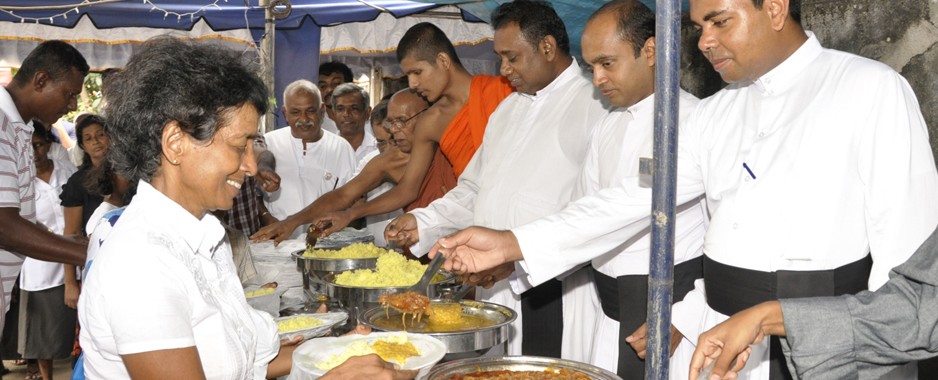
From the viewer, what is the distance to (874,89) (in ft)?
6.56

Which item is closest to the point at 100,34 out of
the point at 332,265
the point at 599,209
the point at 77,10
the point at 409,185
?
the point at 77,10

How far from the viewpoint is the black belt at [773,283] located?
6.64 ft

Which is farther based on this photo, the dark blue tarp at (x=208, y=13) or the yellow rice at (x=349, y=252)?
the dark blue tarp at (x=208, y=13)

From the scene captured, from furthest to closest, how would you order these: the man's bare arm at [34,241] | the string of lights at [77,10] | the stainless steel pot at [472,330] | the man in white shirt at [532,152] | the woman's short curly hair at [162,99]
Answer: the string of lights at [77,10] → the man in white shirt at [532,152] → the man's bare arm at [34,241] → the stainless steel pot at [472,330] → the woman's short curly hair at [162,99]

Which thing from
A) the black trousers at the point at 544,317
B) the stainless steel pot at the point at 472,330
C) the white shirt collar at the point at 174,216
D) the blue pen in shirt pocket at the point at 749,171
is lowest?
the black trousers at the point at 544,317

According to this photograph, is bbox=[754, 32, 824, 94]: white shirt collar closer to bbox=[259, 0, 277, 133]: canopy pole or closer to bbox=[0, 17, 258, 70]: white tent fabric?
bbox=[259, 0, 277, 133]: canopy pole

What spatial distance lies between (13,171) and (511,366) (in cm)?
248

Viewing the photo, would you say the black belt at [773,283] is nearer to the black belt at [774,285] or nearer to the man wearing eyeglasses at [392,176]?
the black belt at [774,285]

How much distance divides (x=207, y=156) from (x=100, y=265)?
0.31 meters

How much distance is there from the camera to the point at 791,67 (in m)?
2.20

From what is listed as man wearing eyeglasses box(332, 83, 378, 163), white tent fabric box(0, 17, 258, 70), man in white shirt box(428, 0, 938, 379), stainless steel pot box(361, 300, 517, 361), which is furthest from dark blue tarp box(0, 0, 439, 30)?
man in white shirt box(428, 0, 938, 379)

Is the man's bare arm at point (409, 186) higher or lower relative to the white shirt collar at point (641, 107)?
lower

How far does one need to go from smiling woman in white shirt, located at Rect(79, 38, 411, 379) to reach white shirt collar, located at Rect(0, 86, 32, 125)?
218 cm

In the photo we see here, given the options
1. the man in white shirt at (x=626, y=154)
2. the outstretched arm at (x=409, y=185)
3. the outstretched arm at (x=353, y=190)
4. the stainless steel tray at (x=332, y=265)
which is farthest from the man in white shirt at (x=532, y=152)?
the outstretched arm at (x=353, y=190)
